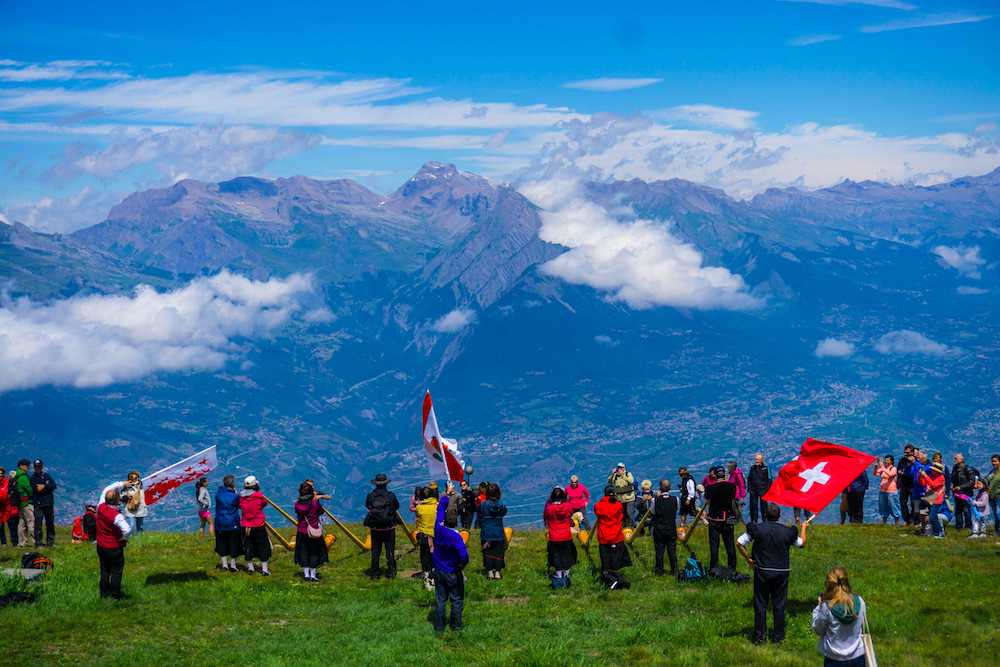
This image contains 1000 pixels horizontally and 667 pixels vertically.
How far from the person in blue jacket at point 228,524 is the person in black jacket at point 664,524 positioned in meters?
12.1

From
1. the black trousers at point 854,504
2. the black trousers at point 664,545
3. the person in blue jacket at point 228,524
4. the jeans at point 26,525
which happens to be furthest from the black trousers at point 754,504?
the jeans at point 26,525

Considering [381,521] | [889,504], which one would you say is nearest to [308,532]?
[381,521]

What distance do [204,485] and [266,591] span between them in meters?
11.0

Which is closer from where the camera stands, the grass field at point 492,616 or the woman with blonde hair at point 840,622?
the woman with blonde hair at point 840,622

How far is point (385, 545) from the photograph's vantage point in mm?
27344

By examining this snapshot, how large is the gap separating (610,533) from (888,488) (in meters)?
16.1

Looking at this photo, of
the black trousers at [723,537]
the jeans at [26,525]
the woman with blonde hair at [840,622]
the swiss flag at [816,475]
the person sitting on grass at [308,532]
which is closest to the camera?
the woman with blonde hair at [840,622]

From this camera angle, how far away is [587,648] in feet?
62.6

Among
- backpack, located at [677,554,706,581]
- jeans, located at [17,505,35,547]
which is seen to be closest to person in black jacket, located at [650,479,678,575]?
backpack, located at [677,554,706,581]

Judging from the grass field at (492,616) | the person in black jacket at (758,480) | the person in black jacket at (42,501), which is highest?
the person in black jacket at (42,501)

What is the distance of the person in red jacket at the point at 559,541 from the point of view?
25.6m

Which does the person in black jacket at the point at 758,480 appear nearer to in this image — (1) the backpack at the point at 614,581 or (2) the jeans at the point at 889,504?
(2) the jeans at the point at 889,504

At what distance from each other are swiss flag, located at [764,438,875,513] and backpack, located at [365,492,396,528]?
10616mm

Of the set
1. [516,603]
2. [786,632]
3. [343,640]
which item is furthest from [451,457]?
[786,632]
